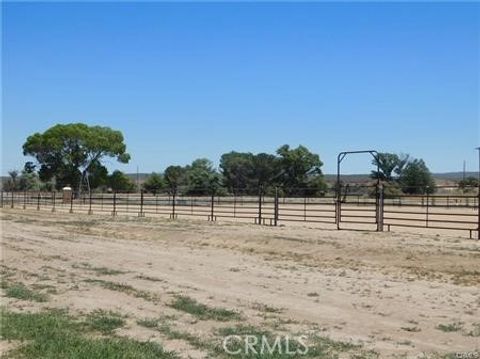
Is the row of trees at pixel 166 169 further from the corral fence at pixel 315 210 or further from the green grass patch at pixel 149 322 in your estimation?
the green grass patch at pixel 149 322

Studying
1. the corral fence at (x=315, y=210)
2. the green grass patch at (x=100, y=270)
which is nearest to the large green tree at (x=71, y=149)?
the corral fence at (x=315, y=210)

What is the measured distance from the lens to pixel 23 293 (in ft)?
31.3

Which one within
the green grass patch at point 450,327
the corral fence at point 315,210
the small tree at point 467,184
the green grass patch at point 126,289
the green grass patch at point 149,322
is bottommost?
the green grass patch at point 126,289

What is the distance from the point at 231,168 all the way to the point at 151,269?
91.9 metres

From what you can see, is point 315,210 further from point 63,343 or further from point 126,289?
point 63,343

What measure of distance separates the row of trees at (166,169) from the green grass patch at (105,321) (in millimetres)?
54534

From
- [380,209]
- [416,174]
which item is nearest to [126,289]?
[380,209]

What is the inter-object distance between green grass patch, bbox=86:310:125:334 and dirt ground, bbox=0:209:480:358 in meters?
0.14

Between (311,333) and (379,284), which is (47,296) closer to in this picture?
(311,333)

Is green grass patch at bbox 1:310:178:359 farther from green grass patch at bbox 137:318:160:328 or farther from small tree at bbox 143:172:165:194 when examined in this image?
small tree at bbox 143:172:165:194

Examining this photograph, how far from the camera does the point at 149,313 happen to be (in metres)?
8.27

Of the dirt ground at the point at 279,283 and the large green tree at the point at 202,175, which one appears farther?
the large green tree at the point at 202,175

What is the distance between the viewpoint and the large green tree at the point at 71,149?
76938 mm

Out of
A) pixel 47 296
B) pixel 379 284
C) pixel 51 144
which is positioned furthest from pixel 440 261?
pixel 51 144
